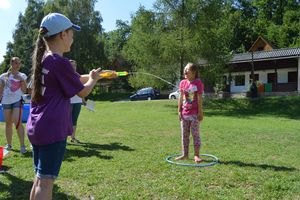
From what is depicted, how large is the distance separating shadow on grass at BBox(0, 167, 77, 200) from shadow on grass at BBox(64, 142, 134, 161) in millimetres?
1694

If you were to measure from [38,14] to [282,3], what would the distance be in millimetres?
38870

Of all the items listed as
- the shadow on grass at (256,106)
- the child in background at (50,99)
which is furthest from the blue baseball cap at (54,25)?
the shadow on grass at (256,106)

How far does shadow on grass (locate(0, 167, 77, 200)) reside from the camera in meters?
5.01

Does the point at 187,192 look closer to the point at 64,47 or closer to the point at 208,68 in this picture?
the point at 64,47

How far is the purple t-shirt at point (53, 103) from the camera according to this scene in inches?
131

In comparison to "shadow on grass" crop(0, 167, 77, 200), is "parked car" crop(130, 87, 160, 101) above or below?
above

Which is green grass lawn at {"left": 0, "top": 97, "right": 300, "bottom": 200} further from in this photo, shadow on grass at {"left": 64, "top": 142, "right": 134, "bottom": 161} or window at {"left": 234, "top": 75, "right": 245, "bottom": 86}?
window at {"left": 234, "top": 75, "right": 245, "bottom": 86}

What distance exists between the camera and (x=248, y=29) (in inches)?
2498

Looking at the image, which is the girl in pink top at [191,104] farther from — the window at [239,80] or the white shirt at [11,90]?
the window at [239,80]

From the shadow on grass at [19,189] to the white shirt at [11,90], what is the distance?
231 centimetres

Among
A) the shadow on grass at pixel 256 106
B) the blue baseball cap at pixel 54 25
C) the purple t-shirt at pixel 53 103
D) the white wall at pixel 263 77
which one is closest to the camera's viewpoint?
the purple t-shirt at pixel 53 103

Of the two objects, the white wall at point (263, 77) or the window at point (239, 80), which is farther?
the window at point (239, 80)

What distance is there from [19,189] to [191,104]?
3504 mm

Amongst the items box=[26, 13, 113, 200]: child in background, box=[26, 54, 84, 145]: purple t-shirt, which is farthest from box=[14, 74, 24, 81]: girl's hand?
box=[26, 54, 84, 145]: purple t-shirt
